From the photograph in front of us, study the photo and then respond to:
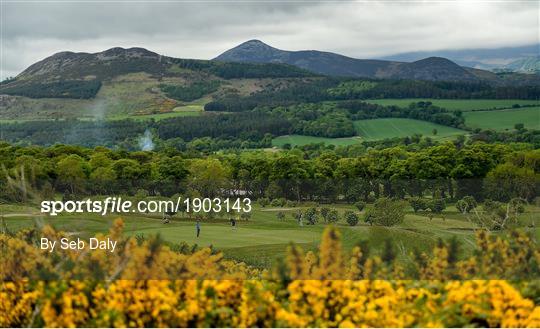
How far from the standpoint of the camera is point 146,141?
4865 inches

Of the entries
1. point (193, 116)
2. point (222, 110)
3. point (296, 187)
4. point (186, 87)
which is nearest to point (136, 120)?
point (193, 116)

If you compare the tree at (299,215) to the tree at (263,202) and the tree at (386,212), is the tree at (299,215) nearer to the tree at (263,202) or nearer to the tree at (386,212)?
the tree at (263,202)

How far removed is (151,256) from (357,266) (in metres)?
2.10

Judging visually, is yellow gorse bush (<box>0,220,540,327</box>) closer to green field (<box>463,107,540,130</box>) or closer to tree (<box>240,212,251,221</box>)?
tree (<box>240,212,251,221</box>)

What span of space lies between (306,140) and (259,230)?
105 metres

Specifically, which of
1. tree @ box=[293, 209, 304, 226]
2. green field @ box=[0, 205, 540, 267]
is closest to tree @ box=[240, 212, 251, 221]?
green field @ box=[0, 205, 540, 267]

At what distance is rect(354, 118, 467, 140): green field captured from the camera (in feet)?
358

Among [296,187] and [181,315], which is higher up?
[296,187]

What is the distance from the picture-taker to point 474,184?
9.59 metres

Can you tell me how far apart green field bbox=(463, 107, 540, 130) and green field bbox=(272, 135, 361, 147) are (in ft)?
66.8

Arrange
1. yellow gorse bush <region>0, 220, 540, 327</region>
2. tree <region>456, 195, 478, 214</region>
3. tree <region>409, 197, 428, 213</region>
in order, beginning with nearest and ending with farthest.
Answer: yellow gorse bush <region>0, 220, 540, 327</region> < tree <region>456, 195, 478, 214</region> < tree <region>409, 197, 428, 213</region>

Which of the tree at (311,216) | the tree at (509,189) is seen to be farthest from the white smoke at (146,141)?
the tree at (509,189)

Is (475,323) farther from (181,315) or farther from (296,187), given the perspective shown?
(296,187)

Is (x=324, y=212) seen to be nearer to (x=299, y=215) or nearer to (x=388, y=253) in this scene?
(x=299, y=215)
